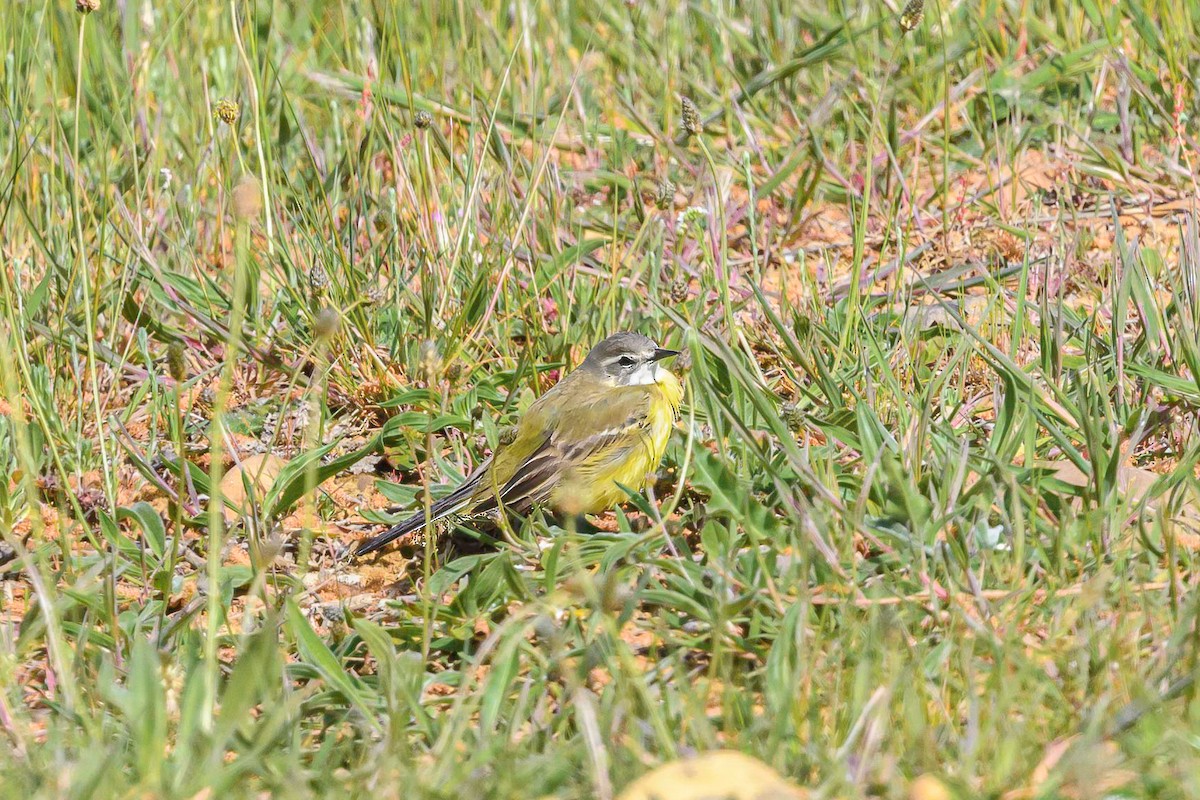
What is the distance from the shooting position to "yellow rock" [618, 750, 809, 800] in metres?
2.68

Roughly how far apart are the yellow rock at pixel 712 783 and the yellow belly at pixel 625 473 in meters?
2.13

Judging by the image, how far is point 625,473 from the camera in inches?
209

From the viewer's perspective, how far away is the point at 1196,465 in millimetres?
4344

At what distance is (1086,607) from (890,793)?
0.76m

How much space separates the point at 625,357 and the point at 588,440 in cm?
36

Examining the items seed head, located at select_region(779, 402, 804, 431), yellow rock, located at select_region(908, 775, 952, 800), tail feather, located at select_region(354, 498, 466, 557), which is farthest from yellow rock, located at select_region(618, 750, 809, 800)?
tail feather, located at select_region(354, 498, 466, 557)

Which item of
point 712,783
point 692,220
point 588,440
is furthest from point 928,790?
point 692,220

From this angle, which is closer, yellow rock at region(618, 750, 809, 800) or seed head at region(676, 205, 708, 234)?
yellow rock at region(618, 750, 809, 800)

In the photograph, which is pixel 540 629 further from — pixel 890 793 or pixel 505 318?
pixel 505 318

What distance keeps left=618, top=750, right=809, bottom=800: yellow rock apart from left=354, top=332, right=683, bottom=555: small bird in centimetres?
218

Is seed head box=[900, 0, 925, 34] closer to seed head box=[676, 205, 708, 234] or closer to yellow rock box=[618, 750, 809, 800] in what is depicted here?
seed head box=[676, 205, 708, 234]

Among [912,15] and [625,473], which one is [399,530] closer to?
[625,473]

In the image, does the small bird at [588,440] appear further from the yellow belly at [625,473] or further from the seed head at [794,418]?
the seed head at [794,418]

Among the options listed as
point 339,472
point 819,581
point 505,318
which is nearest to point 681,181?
point 505,318
